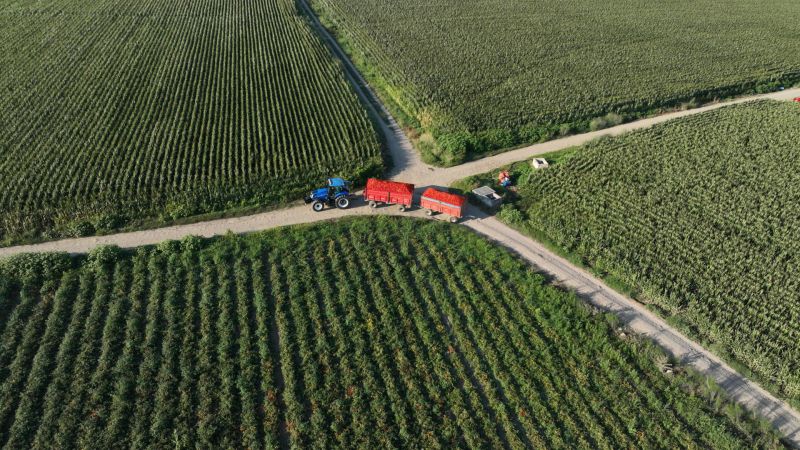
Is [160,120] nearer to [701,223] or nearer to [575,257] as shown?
[575,257]

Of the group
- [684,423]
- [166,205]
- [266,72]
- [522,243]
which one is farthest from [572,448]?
[266,72]

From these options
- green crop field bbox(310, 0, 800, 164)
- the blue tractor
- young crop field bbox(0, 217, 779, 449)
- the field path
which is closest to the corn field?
the field path

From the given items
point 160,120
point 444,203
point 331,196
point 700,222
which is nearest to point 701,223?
point 700,222

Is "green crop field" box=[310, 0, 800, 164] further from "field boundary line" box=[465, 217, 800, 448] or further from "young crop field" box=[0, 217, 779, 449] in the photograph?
"young crop field" box=[0, 217, 779, 449]

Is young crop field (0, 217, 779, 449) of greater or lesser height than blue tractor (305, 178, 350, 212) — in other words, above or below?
below

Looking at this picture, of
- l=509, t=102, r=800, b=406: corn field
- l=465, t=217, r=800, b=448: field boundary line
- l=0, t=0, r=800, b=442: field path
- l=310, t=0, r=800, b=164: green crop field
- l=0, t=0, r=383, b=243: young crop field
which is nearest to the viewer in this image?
l=465, t=217, r=800, b=448: field boundary line

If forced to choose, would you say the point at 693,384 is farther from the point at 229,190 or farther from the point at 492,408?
the point at 229,190

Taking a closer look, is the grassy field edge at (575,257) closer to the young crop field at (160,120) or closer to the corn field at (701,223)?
the corn field at (701,223)
